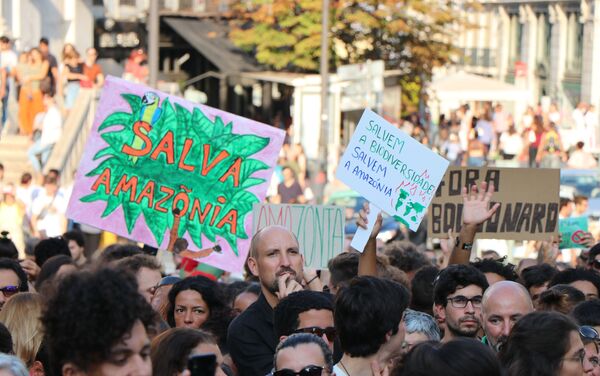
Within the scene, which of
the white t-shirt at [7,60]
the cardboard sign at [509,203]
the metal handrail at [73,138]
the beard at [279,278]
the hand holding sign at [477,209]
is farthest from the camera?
the white t-shirt at [7,60]

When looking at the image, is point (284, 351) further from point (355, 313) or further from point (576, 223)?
point (576, 223)

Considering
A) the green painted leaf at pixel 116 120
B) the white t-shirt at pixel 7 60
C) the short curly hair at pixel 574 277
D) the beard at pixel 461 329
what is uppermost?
the green painted leaf at pixel 116 120

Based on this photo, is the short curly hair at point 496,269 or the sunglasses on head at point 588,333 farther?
the short curly hair at point 496,269

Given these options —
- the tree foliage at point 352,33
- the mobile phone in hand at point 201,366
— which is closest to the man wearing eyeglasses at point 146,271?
the mobile phone in hand at point 201,366

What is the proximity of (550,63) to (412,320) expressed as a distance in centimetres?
5492

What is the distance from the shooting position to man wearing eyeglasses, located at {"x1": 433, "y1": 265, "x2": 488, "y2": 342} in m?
7.79

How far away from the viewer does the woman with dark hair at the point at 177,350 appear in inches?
226

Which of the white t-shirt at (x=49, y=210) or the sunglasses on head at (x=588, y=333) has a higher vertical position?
the sunglasses on head at (x=588, y=333)

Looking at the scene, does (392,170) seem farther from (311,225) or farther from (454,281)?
(454,281)

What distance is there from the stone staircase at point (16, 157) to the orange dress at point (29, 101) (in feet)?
0.63

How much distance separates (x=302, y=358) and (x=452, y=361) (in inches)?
40.1

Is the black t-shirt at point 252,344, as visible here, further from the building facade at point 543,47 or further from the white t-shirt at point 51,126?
the building facade at point 543,47

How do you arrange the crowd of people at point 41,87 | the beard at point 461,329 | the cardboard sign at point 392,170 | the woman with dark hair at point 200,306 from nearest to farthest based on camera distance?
the beard at point 461,329 < the woman with dark hair at point 200,306 < the cardboard sign at point 392,170 < the crowd of people at point 41,87

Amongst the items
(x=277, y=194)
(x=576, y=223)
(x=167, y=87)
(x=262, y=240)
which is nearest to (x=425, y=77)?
(x=167, y=87)
